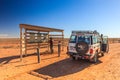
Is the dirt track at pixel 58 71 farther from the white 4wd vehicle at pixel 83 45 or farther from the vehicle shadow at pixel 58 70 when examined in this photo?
the white 4wd vehicle at pixel 83 45

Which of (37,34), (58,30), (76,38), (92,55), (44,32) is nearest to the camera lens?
(92,55)

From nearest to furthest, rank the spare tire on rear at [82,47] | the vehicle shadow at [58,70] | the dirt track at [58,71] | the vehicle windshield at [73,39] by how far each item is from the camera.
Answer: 1. the dirt track at [58,71]
2. the vehicle shadow at [58,70]
3. the spare tire on rear at [82,47]
4. the vehicle windshield at [73,39]

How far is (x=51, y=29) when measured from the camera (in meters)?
14.8

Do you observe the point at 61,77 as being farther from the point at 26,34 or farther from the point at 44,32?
the point at 44,32

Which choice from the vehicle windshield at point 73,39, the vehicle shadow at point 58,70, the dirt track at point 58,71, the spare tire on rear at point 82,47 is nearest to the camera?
the dirt track at point 58,71

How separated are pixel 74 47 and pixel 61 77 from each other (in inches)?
129

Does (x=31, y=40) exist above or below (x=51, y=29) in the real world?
below

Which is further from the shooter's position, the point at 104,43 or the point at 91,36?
the point at 104,43

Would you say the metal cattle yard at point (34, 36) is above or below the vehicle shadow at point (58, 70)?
above

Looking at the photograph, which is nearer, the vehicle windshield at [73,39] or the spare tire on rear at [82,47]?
the spare tire on rear at [82,47]

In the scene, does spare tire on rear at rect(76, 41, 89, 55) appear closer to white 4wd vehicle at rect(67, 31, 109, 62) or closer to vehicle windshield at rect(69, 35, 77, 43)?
white 4wd vehicle at rect(67, 31, 109, 62)

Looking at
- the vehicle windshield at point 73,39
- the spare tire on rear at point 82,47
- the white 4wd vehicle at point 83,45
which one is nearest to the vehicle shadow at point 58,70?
the white 4wd vehicle at point 83,45

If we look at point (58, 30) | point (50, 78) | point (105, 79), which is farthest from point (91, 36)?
point (58, 30)

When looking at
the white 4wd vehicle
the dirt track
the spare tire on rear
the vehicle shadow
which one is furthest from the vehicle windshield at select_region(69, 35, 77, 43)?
the vehicle shadow
